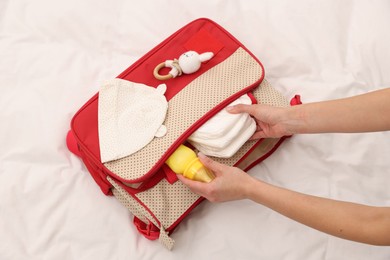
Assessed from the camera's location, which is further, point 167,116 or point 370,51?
point 370,51

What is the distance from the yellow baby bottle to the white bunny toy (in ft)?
0.61

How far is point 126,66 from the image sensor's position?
1076 mm

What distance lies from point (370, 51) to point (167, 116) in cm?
59

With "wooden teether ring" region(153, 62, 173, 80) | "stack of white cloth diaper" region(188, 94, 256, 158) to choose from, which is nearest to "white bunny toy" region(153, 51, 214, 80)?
"wooden teether ring" region(153, 62, 173, 80)

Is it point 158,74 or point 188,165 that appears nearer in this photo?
point 188,165

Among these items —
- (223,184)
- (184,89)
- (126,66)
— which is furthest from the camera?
(126,66)

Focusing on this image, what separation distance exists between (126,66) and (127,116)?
227 millimetres

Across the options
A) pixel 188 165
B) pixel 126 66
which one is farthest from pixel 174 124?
pixel 126 66

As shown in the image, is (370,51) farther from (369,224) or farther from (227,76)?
(369,224)

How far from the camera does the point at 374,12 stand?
1.14m

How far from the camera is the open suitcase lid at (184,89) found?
0.85 meters

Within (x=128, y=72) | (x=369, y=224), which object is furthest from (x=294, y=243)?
(x=128, y=72)

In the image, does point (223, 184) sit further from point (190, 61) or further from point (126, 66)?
point (126, 66)

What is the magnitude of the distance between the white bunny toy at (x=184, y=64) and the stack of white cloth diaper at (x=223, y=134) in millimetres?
133
